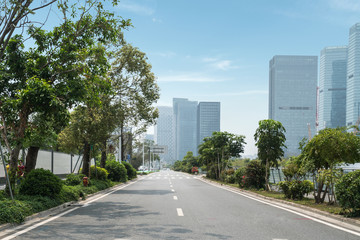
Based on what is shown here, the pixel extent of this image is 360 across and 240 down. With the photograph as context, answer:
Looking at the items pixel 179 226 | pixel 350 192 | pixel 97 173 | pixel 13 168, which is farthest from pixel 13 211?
pixel 97 173

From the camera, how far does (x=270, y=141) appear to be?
74.4 ft

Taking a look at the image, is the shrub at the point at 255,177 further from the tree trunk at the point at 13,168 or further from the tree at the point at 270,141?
the tree trunk at the point at 13,168

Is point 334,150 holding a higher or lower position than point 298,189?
higher

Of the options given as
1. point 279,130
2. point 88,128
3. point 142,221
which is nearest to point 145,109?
point 88,128

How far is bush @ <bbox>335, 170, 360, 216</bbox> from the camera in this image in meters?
11.2

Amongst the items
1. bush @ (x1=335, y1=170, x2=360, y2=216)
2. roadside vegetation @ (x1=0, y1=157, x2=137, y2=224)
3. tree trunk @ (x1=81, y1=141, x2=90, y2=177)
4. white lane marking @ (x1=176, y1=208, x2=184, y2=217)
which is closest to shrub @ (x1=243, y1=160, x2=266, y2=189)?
tree trunk @ (x1=81, y1=141, x2=90, y2=177)

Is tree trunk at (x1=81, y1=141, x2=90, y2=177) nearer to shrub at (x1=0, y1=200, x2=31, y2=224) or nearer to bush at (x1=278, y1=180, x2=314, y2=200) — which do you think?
bush at (x1=278, y1=180, x2=314, y2=200)

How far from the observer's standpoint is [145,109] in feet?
95.0

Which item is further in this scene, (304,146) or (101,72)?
(304,146)

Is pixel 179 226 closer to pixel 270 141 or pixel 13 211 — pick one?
pixel 13 211

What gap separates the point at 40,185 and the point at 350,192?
34.3 ft

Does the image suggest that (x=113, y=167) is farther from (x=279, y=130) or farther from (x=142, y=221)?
(x=142, y=221)

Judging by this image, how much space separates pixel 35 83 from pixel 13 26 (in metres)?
1.97

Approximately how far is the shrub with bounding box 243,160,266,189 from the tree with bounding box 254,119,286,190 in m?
2.72
